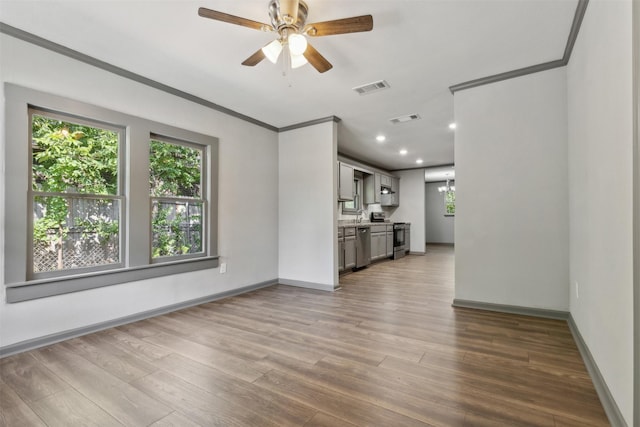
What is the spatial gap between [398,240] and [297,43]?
6450 millimetres

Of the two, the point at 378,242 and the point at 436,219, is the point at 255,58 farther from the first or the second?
the point at 436,219

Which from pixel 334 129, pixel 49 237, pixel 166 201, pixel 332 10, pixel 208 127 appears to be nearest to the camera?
pixel 332 10

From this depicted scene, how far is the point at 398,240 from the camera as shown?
778 centimetres

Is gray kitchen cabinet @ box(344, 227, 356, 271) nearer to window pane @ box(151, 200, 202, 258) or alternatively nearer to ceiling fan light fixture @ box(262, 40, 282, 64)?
window pane @ box(151, 200, 202, 258)

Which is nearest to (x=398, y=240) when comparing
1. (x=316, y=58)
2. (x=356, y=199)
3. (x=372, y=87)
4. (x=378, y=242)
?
(x=378, y=242)

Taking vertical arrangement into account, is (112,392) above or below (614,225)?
below

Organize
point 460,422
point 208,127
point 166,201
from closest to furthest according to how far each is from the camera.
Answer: point 460,422, point 166,201, point 208,127

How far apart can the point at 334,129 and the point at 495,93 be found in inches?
82.9

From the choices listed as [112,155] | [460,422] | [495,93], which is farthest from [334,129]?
[460,422]

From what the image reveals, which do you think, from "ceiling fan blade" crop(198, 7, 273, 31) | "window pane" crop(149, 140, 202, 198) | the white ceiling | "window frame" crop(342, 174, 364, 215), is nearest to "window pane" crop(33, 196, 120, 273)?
"window pane" crop(149, 140, 202, 198)

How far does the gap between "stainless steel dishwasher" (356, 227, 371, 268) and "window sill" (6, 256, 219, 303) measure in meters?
3.14

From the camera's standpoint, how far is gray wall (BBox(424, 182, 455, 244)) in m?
11.2

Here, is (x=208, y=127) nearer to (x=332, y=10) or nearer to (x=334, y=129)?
(x=334, y=129)

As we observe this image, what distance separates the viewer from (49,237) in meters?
2.55
